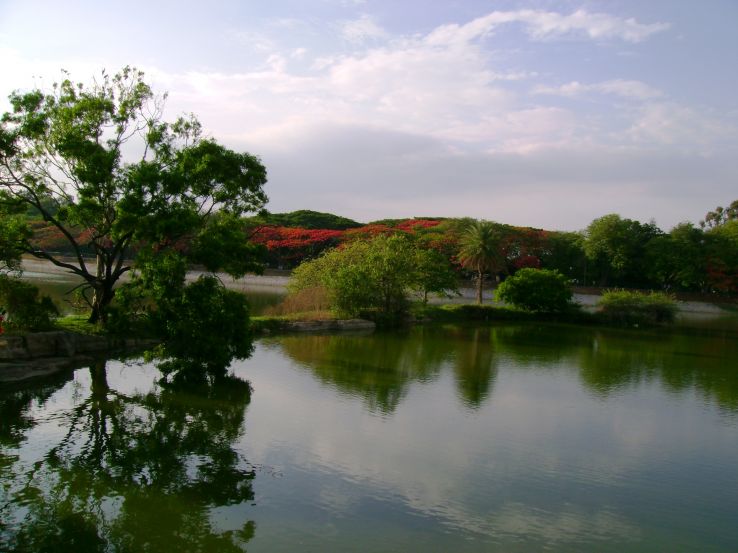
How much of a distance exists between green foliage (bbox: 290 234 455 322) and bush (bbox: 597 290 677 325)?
1157 centimetres

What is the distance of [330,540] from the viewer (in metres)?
7.31

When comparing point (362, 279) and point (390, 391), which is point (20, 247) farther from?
point (362, 279)

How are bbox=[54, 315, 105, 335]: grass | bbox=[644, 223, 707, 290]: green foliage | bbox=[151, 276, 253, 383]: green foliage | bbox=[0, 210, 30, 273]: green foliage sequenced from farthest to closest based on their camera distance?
1. bbox=[644, 223, 707, 290]: green foliage
2. bbox=[54, 315, 105, 335]: grass
3. bbox=[0, 210, 30, 273]: green foliage
4. bbox=[151, 276, 253, 383]: green foliage

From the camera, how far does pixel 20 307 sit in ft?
50.5

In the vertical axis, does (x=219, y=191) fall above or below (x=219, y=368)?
above

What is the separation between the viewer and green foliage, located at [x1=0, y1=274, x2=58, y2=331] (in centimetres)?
1532

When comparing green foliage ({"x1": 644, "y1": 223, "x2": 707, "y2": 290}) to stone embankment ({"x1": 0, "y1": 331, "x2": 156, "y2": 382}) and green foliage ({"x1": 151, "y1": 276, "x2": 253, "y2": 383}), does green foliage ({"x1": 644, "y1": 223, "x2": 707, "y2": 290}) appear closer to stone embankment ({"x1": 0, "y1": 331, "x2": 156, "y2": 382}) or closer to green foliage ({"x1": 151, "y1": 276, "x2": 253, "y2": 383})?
green foliage ({"x1": 151, "y1": 276, "x2": 253, "y2": 383})

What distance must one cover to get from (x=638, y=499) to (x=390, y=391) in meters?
7.15

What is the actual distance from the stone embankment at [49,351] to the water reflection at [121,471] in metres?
1.22

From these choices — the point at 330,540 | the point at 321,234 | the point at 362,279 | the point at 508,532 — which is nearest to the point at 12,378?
the point at 330,540

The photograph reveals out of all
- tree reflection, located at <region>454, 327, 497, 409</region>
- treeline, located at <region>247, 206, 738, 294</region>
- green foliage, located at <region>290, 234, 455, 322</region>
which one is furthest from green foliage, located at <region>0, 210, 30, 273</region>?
treeline, located at <region>247, 206, 738, 294</region>

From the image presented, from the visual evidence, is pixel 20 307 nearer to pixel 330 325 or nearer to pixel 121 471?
pixel 121 471

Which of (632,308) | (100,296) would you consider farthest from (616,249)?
(100,296)

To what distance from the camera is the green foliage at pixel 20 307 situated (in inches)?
603
